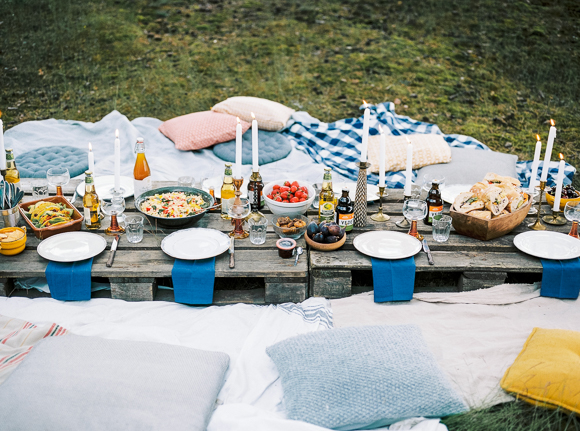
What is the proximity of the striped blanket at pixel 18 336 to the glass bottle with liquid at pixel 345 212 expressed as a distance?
1.64 meters

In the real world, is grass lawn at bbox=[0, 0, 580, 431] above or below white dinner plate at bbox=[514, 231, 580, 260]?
above

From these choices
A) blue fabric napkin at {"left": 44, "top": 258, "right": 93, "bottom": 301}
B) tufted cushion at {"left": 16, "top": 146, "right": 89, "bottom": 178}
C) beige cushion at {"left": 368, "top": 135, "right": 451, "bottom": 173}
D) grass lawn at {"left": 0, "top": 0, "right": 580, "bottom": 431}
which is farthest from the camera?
grass lawn at {"left": 0, "top": 0, "right": 580, "bottom": 431}

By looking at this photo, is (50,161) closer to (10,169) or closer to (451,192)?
(10,169)

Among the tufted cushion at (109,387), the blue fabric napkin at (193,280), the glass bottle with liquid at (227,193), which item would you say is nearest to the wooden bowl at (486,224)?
the glass bottle with liquid at (227,193)

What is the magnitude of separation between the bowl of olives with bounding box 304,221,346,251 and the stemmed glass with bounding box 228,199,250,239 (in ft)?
1.34

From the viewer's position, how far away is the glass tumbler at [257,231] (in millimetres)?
3137

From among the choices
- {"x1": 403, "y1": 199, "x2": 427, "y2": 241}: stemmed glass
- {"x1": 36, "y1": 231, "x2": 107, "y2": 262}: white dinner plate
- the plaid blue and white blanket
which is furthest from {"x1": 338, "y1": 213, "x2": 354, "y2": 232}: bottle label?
the plaid blue and white blanket

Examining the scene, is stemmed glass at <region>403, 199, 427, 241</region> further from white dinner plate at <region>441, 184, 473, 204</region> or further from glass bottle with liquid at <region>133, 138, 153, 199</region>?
glass bottle with liquid at <region>133, 138, 153, 199</region>

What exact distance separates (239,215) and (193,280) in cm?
50

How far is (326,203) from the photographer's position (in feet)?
10.4

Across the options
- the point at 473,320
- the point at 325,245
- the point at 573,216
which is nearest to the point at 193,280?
the point at 325,245

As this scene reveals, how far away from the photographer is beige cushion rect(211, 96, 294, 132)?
5.36 meters

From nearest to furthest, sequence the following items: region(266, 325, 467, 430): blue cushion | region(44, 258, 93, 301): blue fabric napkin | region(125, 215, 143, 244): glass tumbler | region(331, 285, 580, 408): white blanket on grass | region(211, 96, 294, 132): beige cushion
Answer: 1. region(266, 325, 467, 430): blue cushion
2. region(331, 285, 580, 408): white blanket on grass
3. region(44, 258, 93, 301): blue fabric napkin
4. region(125, 215, 143, 244): glass tumbler
5. region(211, 96, 294, 132): beige cushion

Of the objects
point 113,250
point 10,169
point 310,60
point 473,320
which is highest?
point 310,60
